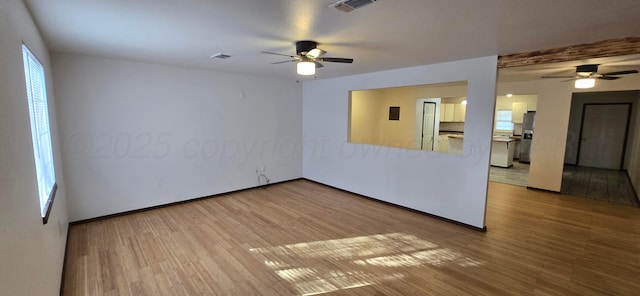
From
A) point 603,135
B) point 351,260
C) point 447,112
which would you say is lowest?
point 351,260

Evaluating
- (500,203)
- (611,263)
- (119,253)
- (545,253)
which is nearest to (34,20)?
(119,253)

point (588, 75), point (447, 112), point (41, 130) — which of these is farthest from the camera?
point (447, 112)

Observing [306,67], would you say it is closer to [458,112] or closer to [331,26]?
[331,26]

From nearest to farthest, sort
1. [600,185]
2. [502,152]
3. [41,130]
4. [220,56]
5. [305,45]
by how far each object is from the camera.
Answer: [41,130] < [305,45] < [220,56] < [600,185] < [502,152]

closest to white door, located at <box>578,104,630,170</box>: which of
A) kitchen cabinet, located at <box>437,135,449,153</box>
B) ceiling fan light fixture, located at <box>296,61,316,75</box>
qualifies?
kitchen cabinet, located at <box>437,135,449,153</box>

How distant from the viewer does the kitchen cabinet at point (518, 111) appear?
870 centimetres

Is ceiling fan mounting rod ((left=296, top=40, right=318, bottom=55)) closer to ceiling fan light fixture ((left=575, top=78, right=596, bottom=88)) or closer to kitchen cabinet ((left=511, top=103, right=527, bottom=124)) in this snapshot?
ceiling fan light fixture ((left=575, top=78, right=596, bottom=88))

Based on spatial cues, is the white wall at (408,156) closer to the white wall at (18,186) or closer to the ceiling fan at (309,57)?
the ceiling fan at (309,57)

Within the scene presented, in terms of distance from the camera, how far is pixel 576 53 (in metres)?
2.90

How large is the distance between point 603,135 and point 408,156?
296 inches

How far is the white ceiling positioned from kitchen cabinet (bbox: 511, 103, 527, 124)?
695 centimetres

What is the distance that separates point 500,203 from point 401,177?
1927mm

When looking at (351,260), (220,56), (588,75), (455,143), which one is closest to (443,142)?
(455,143)

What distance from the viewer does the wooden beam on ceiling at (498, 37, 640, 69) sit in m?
2.62
